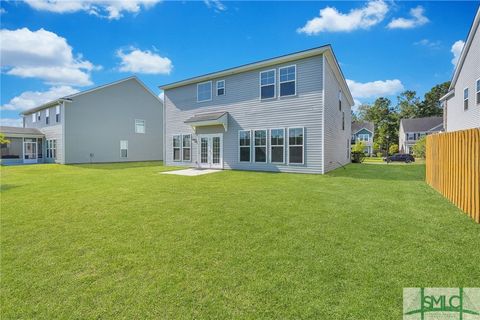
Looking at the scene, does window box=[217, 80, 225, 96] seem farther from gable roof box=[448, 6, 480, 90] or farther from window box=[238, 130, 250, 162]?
gable roof box=[448, 6, 480, 90]

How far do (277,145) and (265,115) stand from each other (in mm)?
1791

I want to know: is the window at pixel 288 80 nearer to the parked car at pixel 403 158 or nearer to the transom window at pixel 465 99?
the transom window at pixel 465 99

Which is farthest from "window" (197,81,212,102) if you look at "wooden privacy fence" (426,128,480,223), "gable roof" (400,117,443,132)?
"gable roof" (400,117,443,132)

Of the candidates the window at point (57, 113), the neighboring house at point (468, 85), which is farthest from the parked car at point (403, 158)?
the window at point (57, 113)

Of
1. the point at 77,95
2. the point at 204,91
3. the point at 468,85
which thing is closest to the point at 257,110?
the point at 204,91

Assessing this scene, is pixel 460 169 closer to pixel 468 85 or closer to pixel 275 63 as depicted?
pixel 275 63

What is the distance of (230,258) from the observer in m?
3.08

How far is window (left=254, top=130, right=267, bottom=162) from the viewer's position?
12719mm

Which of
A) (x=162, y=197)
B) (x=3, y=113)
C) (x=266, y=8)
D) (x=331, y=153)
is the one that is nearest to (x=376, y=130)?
(x=331, y=153)

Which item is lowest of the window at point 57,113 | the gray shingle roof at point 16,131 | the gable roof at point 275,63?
the gray shingle roof at point 16,131

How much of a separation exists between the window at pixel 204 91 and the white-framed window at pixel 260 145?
174 inches

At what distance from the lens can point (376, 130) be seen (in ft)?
176

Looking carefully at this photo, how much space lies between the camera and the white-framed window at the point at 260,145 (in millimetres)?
12719

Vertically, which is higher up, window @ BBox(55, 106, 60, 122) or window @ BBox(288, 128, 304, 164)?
window @ BBox(55, 106, 60, 122)
